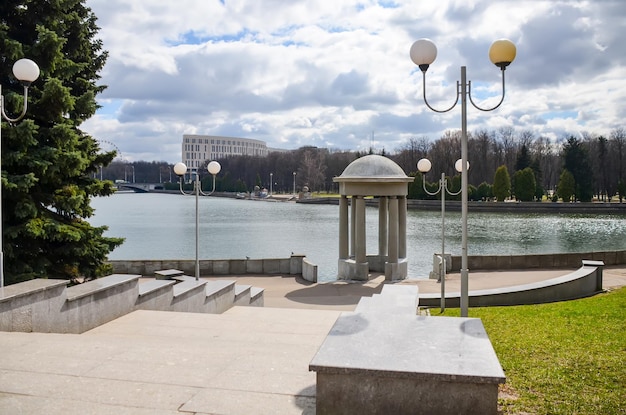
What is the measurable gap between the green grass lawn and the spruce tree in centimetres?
886

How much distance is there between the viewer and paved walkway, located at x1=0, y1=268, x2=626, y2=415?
385 centimetres

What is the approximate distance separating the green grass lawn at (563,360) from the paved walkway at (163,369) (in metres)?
1.97

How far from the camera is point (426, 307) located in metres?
12.0

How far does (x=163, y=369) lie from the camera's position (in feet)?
15.3

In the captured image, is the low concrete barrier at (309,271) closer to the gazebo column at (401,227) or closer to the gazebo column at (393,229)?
the gazebo column at (393,229)

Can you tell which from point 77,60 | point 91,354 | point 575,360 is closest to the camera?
point 91,354

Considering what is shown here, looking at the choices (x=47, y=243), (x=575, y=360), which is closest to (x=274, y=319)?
(x=575, y=360)

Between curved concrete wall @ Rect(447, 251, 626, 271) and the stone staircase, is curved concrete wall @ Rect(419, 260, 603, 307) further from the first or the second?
the stone staircase

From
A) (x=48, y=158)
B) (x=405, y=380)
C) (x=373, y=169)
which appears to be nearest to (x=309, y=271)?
(x=373, y=169)

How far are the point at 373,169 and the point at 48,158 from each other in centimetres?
948

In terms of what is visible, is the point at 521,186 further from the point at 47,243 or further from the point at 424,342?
the point at 424,342

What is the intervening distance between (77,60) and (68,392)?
11.8 meters

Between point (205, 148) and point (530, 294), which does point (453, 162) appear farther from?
point (205, 148)

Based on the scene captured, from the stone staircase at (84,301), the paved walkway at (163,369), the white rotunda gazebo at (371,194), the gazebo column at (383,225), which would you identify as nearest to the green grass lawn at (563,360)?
the paved walkway at (163,369)
